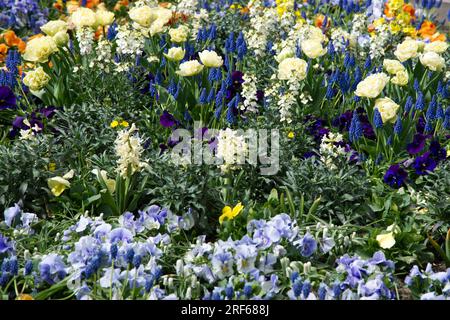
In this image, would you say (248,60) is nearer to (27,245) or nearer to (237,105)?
(237,105)

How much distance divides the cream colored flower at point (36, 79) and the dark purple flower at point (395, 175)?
6.73ft

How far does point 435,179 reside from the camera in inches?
180

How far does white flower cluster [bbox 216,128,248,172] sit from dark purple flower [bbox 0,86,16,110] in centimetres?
146

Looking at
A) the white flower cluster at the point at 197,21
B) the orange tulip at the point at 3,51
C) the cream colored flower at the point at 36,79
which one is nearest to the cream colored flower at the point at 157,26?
the white flower cluster at the point at 197,21

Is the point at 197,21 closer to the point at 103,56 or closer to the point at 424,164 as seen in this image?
the point at 103,56

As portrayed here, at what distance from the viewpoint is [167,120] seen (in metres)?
4.90

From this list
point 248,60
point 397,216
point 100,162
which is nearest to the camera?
point 397,216

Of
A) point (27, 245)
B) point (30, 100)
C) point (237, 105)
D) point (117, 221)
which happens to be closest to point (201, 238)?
point (117, 221)

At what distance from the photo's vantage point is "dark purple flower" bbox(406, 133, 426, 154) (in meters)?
4.66

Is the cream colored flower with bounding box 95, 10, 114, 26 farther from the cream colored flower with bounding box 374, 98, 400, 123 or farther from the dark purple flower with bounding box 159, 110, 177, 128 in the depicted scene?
the cream colored flower with bounding box 374, 98, 400, 123

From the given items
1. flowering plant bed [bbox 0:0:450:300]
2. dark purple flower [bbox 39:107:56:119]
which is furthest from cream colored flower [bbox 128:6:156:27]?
dark purple flower [bbox 39:107:56:119]

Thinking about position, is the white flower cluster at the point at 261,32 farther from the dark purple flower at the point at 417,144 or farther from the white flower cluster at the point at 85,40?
the dark purple flower at the point at 417,144
